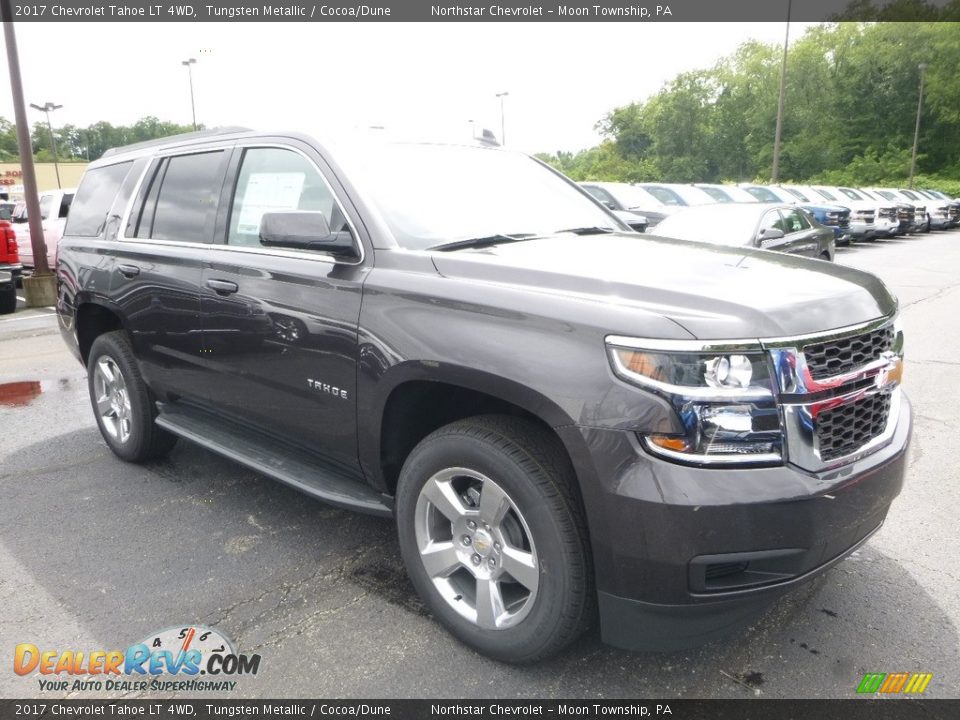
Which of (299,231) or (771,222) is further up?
(299,231)

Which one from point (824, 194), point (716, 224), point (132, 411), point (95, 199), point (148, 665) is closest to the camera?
point (148, 665)

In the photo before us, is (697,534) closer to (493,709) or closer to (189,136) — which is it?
(493,709)

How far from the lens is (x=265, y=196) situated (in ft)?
12.0

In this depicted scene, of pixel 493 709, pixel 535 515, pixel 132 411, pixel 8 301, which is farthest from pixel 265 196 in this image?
pixel 8 301

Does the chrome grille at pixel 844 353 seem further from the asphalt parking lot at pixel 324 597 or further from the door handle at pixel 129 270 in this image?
the door handle at pixel 129 270

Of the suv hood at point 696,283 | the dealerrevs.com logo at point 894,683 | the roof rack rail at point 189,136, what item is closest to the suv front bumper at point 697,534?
the suv hood at point 696,283

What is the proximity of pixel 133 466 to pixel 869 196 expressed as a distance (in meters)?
28.2

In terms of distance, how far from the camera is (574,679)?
2.62 meters

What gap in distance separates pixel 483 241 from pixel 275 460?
138cm

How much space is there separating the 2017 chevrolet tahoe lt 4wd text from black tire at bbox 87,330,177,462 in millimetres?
521

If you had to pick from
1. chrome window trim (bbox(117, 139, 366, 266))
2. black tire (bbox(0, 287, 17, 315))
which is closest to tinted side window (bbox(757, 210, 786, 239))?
chrome window trim (bbox(117, 139, 366, 266))

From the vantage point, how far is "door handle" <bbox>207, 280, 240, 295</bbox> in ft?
11.8

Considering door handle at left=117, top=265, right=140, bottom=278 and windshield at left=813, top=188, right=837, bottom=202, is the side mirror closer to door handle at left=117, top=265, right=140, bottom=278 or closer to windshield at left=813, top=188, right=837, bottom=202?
door handle at left=117, top=265, right=140, bottom=278

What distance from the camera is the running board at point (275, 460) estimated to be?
313 centimetres
